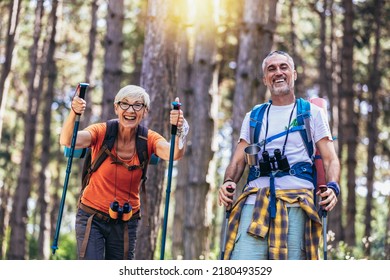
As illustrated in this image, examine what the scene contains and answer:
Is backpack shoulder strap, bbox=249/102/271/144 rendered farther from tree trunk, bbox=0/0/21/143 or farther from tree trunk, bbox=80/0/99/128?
tree trunk, bbox=80/0/99/128

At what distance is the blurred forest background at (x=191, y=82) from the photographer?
9859mm

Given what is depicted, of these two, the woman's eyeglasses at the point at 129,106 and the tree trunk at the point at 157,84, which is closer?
the woman's eyeglasses at the point at 129,106

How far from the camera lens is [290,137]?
235 inches

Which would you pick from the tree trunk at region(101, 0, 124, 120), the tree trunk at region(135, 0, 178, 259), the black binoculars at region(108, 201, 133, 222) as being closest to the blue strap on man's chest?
the black binoculars at region(108, 201, 133, 222)

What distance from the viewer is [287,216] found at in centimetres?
577

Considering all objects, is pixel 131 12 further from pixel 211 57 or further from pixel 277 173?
pixel 277 173

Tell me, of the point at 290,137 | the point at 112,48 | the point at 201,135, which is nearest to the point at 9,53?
the point at 112,48

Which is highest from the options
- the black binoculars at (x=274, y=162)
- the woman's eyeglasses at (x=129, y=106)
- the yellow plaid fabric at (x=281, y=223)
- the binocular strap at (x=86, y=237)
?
the woman's eyeglasses at (x=129, y=106)

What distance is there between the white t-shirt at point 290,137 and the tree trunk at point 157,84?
3594mm

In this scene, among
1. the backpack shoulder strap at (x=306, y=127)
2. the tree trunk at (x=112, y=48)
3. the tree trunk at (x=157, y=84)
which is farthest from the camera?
the tree trunk at (x=112, y=48)

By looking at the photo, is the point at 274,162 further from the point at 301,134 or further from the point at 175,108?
the point at 175,108

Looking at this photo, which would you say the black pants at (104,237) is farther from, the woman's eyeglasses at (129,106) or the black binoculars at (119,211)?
the woman's eyeglasses at (129,106)

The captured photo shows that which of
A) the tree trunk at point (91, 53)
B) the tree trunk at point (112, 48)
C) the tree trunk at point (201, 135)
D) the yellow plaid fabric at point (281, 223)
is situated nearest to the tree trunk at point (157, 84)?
the tree trunk at point (112, 48)

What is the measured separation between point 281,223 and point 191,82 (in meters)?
13.1
